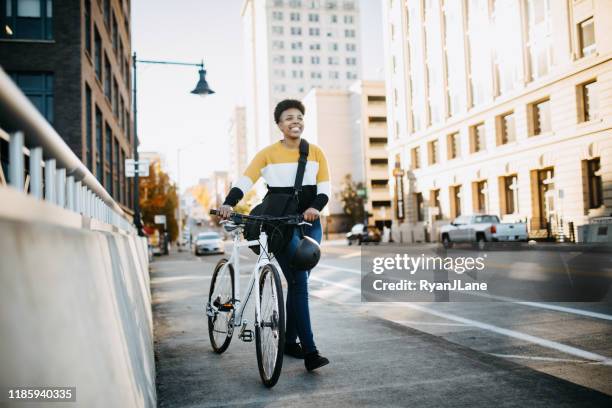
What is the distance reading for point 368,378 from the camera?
13.3ft

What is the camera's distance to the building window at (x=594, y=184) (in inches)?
1125

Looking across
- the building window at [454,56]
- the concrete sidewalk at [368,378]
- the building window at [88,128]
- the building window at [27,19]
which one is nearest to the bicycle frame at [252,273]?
the concrete sidewalk at [368,378]

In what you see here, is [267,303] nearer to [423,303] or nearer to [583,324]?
[583,324]

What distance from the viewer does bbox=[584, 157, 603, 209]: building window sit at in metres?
28.6

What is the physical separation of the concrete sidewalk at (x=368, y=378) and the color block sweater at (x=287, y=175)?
3.61 ft

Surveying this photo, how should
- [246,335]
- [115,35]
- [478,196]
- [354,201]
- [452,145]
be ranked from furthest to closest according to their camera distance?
[354,201] < [452,145] < [478,196] < [115,35] < [246,335]

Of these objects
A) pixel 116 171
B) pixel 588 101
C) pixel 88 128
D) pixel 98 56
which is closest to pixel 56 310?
pixel 88 128

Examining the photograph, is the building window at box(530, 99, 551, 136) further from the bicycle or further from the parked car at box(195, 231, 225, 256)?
the bicycle

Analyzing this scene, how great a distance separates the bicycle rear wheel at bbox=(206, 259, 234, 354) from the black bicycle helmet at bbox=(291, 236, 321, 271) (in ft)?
2.64

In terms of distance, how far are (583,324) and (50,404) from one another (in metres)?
6.81

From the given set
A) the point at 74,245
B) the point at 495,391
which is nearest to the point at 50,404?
the point at 74,245

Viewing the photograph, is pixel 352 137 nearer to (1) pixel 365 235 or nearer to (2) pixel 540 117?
(1) pixel 365 235

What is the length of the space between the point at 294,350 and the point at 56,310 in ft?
12.1

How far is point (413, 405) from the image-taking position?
3.41 meters
